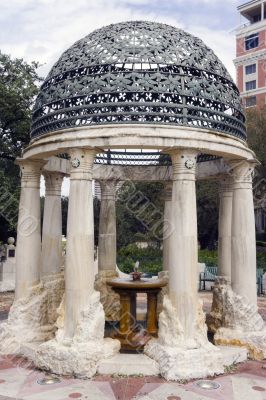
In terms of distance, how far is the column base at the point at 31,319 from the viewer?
14991 millimetres

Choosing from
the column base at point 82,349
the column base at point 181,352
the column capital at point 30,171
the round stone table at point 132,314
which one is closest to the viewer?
the column base at point 181,352

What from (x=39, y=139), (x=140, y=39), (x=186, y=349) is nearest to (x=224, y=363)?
(x=186, y=349)

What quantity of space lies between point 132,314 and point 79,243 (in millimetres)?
4365

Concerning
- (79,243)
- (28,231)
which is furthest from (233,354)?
(28,231)

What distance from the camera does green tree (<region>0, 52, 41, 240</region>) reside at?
28.6 meters

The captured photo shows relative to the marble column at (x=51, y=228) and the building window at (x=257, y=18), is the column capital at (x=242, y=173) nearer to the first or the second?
the marble column at (x=51, y=228)

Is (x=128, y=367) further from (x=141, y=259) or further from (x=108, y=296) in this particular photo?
(x=141, y=259)

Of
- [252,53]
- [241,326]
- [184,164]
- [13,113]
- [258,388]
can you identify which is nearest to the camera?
[258,388]

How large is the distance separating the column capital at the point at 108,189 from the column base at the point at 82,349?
8.38 metres

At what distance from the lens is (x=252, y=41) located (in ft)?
248

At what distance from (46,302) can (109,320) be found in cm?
427

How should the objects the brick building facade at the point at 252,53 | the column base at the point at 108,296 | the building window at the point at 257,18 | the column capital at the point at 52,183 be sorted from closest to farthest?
the column capital at the point at 52,183 → the column base at the point at 108,296 → the brick building facade at the point at 252,53 → the building window at the point at 257,18

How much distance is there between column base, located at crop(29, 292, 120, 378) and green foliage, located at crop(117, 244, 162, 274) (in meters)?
22.4

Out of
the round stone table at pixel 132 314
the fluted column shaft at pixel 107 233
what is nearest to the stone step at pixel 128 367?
the round stone table at pixel 132 314
